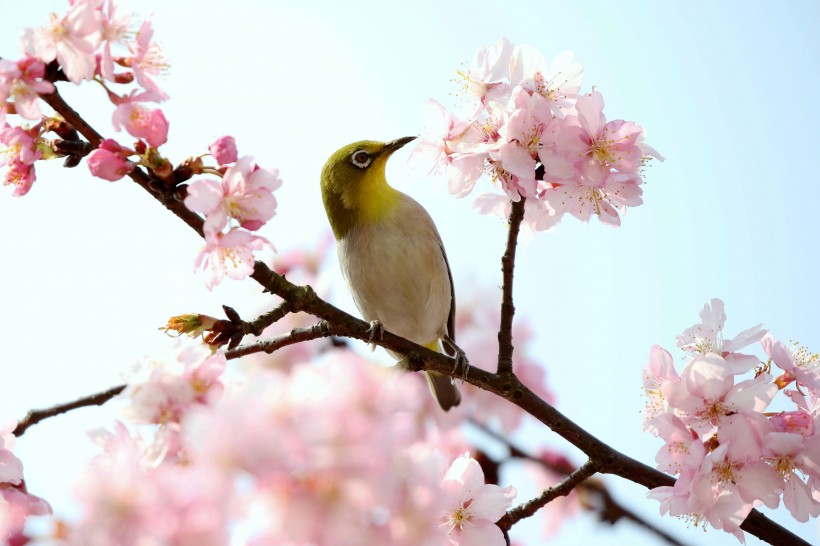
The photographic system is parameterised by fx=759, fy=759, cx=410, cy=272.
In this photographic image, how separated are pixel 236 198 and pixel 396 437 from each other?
109cm

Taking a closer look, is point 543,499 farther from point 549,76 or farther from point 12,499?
point 12,499

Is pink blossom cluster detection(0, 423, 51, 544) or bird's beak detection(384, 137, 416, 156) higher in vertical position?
bird's beak detection(384, 137, 416, 156)

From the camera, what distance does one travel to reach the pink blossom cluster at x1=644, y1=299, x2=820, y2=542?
8.66 feet

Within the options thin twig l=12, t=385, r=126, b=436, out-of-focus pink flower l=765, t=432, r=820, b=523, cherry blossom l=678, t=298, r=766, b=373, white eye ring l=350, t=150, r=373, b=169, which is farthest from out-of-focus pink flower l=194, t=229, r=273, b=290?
white eye ring l=350, t=150, r=373, b=169

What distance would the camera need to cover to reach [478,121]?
132 inches

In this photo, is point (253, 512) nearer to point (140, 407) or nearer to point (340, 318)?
point (140, 407)

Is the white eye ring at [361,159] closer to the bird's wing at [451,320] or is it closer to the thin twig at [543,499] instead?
the bird's wing at [451,320]

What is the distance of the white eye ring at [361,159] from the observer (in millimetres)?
5266

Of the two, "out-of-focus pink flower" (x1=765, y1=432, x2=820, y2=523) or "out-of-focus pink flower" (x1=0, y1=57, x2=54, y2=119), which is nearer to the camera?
"out-of-focus pink flower" (x1=0, y1=57, x2=54, y2=119)

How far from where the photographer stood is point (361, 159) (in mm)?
5277

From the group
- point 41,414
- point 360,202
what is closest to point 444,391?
point 360,202

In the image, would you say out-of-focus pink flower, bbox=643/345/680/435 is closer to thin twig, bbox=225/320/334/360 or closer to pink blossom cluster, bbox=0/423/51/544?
thin twig, bbox=225/320/334/360

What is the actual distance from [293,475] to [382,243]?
12.2 ft

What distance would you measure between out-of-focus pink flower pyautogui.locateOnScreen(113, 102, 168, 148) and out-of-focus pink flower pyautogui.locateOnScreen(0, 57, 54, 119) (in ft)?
0.72
